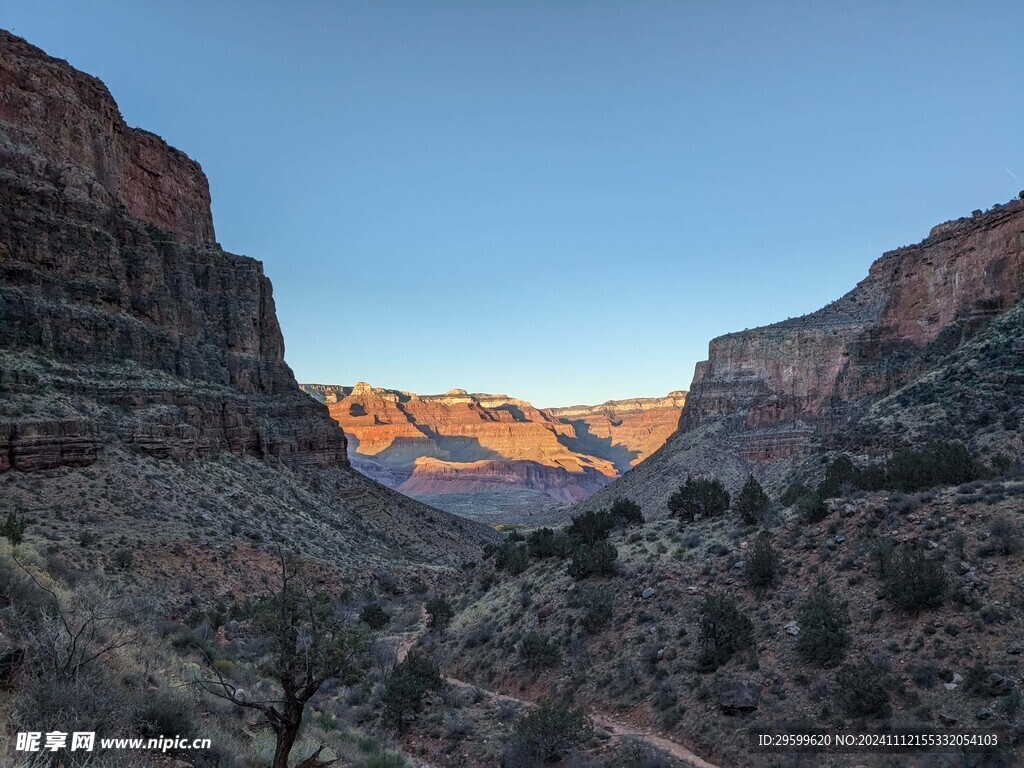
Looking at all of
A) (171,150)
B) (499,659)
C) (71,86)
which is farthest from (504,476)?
(499,659)

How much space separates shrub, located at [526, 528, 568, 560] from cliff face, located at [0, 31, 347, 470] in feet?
79.6

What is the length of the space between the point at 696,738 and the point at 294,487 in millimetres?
41981

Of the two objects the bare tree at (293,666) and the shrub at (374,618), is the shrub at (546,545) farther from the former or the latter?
the bare tree at (293,666)

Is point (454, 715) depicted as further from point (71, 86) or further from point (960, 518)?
point (71, 86)

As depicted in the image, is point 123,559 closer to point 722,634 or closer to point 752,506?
point 722,634

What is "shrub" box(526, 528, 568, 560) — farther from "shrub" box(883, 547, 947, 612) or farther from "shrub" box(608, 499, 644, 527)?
"shrub" box(883, 547, 947, 612)

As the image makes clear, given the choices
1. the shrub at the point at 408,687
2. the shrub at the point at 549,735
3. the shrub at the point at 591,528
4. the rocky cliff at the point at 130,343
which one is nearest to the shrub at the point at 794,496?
the shrub at the point at 591,528

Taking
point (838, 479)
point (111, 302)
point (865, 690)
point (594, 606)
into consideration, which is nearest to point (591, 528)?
point (594, 606)

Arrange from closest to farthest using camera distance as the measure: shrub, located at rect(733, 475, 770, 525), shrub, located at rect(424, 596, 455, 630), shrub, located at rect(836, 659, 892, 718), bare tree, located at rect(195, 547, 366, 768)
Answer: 1. bare tree, located at rect(195, 547, 366, 768)
2. shrub, located at rect(836, 659, 892, 718)
3. shrub, located at rect(733, 475, 770, 525)
4. shrub, located at rect(424, 596, 455, 630)

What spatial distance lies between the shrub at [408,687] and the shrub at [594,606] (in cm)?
455

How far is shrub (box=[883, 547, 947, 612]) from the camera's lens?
1287 cm

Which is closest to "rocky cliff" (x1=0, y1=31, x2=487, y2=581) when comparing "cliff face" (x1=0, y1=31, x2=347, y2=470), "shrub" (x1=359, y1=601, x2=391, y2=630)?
"cliff face" (x1=0, y1=31, x2=347, y2=470)

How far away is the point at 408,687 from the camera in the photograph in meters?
15.6

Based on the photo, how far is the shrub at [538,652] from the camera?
1758cm
